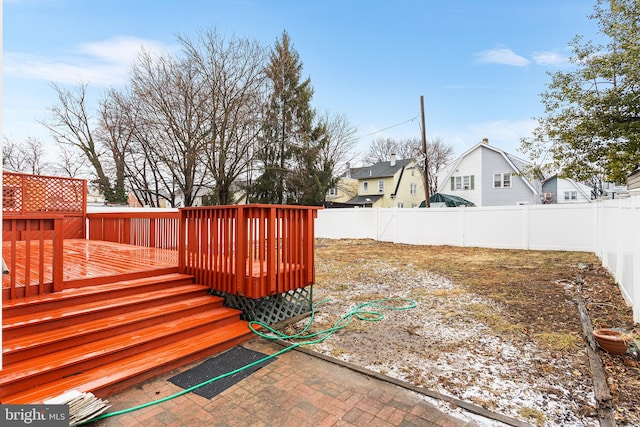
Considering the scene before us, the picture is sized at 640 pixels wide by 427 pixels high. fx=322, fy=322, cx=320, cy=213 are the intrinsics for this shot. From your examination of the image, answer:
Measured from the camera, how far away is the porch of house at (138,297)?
8.25 ft

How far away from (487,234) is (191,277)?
1080 cm

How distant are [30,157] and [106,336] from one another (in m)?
26.3

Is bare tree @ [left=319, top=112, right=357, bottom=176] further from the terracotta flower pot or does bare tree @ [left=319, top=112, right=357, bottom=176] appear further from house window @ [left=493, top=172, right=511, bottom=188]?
the terracotta flower pot

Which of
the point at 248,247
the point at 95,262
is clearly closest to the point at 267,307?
the point at 248,247

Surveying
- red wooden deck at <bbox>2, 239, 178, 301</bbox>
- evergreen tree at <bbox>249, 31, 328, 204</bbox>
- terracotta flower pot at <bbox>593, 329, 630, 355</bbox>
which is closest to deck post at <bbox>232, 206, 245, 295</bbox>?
red wooden deck at <bbox>2, 239, 178, 301</bbox>

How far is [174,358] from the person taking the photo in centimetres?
287

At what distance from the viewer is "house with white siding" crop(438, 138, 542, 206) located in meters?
20.6

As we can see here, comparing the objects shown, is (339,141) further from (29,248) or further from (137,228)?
(29,248)

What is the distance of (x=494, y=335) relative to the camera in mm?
3678

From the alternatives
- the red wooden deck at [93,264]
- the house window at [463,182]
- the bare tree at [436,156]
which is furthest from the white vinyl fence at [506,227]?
the bare tree at [436,156]

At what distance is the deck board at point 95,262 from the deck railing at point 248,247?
60cm

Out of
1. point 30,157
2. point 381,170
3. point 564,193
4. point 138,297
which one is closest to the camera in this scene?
point 138,297

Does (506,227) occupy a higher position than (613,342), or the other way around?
(506,227)

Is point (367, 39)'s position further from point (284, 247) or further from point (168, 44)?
point (284, 247)
